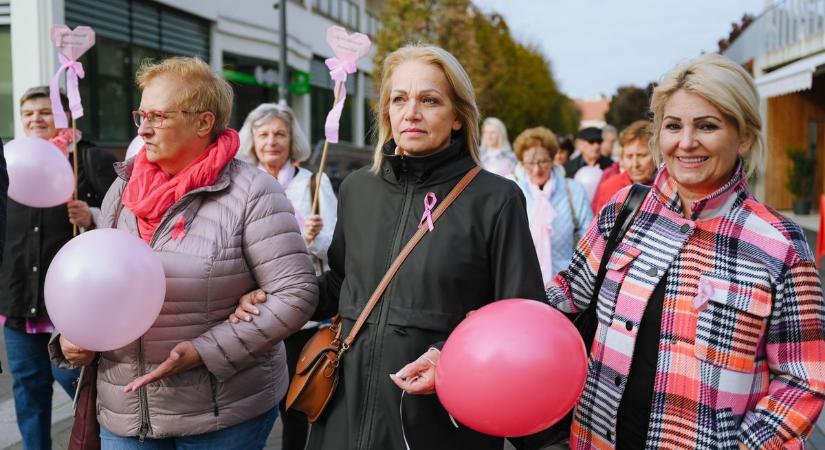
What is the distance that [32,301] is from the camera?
157 inches

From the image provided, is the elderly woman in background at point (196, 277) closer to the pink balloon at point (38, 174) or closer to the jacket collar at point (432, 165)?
the jacket collar at point (432, 165)

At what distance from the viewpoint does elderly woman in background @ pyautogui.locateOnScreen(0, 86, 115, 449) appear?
13.2ft

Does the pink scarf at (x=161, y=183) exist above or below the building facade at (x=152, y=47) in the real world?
below

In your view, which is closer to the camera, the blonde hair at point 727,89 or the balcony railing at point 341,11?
the blonde hair at point 727,89

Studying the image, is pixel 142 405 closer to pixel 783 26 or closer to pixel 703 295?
pixel 703 295

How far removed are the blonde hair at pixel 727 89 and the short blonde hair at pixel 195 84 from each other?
59.1 inches

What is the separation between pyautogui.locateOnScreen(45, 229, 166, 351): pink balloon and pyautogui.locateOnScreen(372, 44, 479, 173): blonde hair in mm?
815

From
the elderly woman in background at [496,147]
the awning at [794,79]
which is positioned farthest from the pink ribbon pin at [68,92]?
the awning at [794,79]

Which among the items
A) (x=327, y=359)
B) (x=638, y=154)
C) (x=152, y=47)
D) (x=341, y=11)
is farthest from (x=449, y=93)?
(x=341, y=11)

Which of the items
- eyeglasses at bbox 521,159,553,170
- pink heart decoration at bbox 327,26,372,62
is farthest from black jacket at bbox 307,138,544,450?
eyeglasses at bbox 521,159,553,170

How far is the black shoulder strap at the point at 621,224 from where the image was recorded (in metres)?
2.36

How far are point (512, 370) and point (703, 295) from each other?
1.91ft

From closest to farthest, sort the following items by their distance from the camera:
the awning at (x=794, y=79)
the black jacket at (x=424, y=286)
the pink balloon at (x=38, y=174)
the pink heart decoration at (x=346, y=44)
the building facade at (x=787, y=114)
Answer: the black jacket at (x=424, y=286) < the pink balloon at (x=38, y=174) < the pink heart decoration at (x=346, y=44) < the awning at (x=794, y=79) < the building facade at (x=787, y=114)

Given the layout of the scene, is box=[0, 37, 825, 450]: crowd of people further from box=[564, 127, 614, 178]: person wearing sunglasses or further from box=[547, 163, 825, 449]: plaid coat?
box=[564, 127, 614, 178]: person wearing sunglasses
